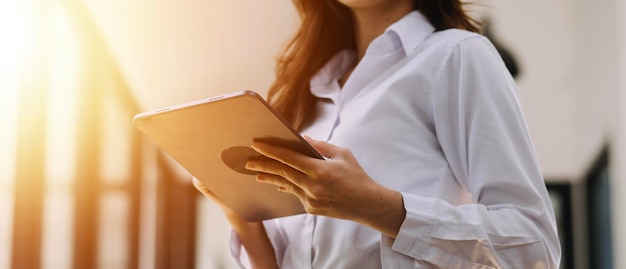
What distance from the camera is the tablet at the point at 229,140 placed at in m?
0.81

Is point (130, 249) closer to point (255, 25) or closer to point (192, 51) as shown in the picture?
point (192, 51)

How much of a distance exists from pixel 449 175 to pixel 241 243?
0.39 m

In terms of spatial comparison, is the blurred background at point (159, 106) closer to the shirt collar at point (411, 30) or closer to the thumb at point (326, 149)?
the shirt collar at point (411, 30)

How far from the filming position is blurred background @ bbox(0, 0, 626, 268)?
2.22 metres

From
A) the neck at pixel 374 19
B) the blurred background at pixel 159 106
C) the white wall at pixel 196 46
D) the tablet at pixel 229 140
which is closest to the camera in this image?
the tablet at pixel 229 140

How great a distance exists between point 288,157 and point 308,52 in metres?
0.58

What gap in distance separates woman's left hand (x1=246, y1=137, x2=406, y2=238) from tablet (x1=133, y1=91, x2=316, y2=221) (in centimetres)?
2

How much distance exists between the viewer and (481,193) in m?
0.93

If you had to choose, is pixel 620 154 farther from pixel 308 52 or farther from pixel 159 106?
pixel 308 52

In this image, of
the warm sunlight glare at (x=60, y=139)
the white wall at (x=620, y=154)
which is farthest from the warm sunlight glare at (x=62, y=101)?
the white wall at (x=620, y=154)

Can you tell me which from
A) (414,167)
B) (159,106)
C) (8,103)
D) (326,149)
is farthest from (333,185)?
(159,106)

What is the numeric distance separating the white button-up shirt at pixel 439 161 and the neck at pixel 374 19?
0.08 m

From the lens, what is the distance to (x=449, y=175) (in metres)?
0.99

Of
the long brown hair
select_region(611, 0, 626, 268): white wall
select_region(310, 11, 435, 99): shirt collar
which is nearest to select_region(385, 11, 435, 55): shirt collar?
select_region(310, 11, 435, 99): shirt collar
